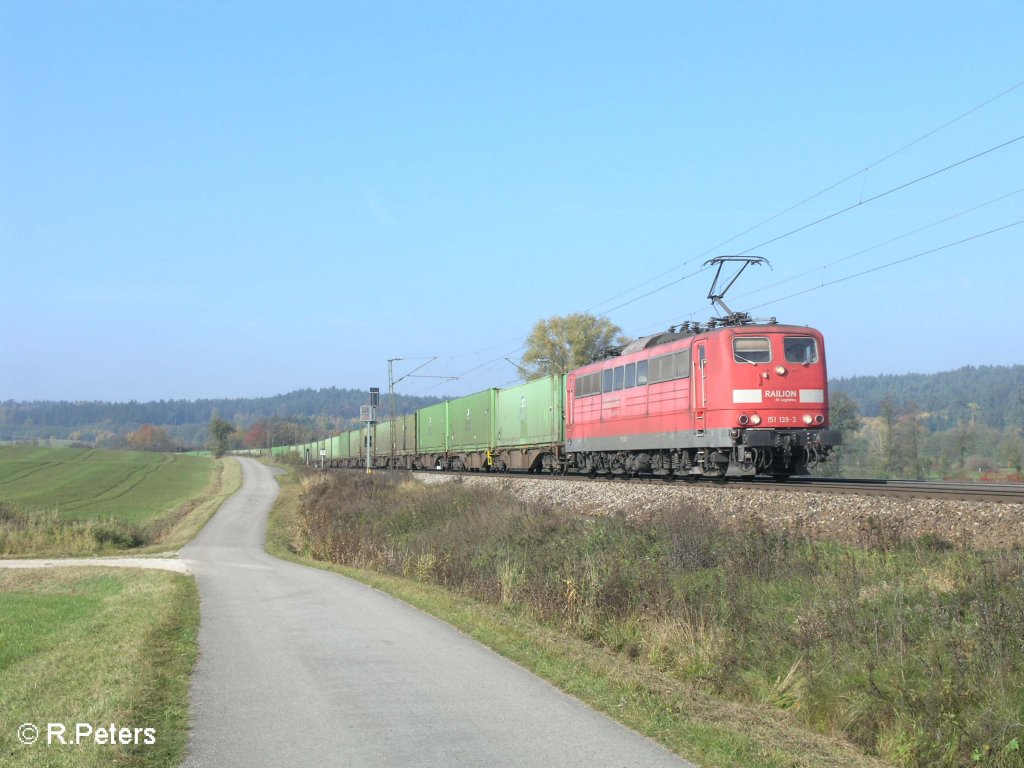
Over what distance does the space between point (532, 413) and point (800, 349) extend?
18.4 metres

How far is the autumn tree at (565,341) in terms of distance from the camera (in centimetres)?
8600

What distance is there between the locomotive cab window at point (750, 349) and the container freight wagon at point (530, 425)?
558 inches

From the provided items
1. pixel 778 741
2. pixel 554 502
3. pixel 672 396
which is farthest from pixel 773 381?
pixel 778 741

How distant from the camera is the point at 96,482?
86250 millimetres

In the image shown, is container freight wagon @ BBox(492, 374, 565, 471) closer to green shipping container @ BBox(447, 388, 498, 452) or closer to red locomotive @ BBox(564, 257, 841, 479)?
green shipping container @ BBox(447, 388, 498, 452)

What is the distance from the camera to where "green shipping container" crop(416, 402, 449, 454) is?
56250 millimetres

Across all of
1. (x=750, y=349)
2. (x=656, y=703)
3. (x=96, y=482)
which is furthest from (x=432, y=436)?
(x=656, y=703)

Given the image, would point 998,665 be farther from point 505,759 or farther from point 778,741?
point 505,759

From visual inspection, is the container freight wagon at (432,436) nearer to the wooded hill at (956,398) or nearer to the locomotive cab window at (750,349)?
the locomotive cab window at (750,349)

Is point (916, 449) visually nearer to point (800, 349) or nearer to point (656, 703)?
point (800, 349)

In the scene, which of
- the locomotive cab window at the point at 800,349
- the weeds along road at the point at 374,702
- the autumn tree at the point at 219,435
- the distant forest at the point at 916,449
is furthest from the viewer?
the autumn tree at the point at 219,435

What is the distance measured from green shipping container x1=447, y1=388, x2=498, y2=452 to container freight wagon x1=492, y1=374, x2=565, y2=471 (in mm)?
960

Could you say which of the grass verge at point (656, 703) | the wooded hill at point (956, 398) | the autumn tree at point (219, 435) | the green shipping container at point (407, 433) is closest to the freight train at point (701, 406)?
the grass verge at point (656, 703)

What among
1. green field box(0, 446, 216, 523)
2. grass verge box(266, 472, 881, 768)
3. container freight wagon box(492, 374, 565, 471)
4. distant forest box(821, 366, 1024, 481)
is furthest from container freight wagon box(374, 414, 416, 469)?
grass verge box(266, 472, 881, 768)
